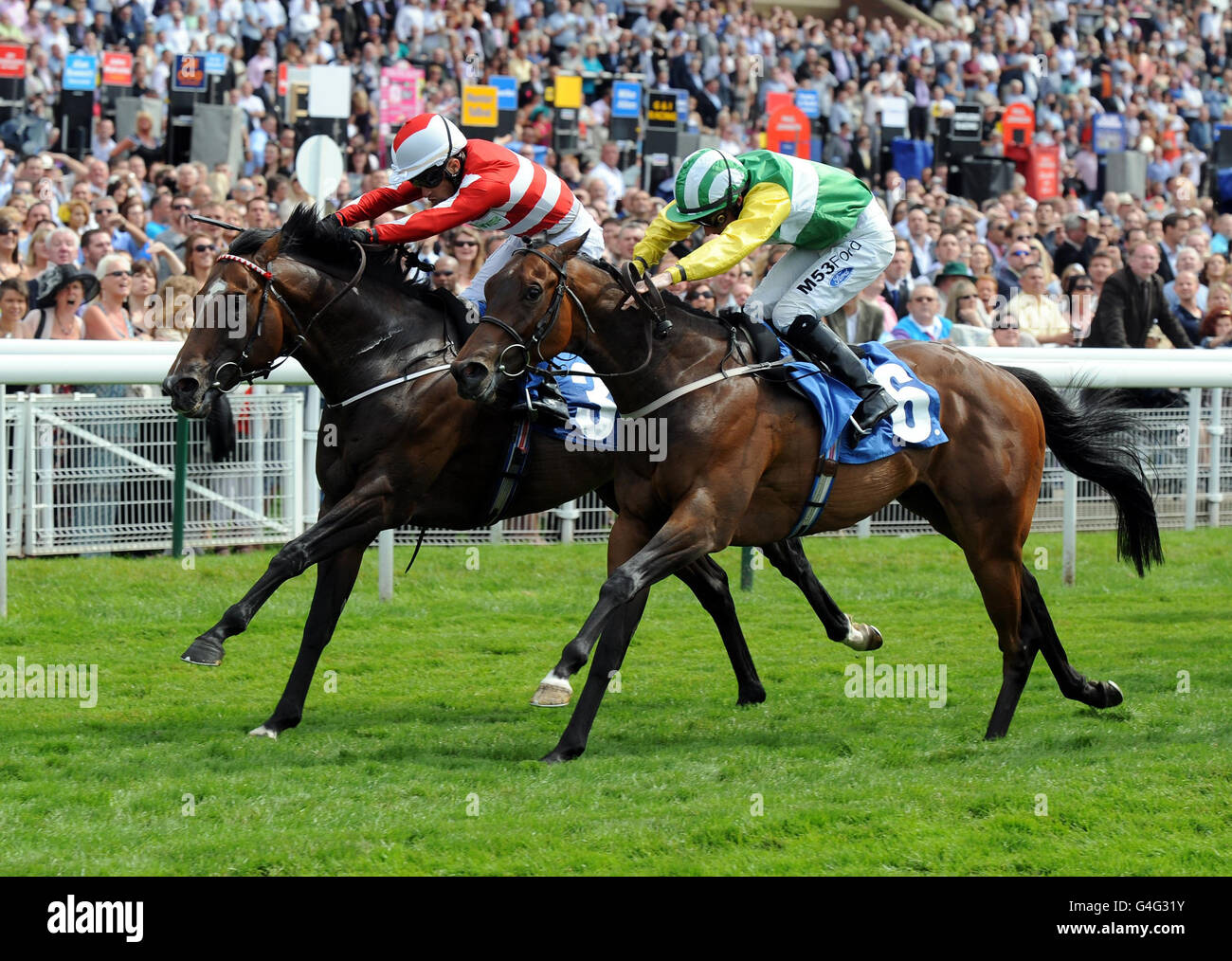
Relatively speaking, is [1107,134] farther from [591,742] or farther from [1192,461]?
[591,742]

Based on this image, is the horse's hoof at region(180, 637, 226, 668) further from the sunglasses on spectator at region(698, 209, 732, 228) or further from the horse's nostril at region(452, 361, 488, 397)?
the sunglasses on spectator at region(698, 209, 732, 228)

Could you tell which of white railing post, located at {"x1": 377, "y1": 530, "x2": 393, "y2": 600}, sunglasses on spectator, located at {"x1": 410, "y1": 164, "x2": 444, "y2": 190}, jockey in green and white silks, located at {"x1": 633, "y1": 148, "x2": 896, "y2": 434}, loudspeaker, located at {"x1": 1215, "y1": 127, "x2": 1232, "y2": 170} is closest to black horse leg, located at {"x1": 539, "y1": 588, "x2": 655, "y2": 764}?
jockey in green and white silks, located at {"x1": 633, "y1": 148, "x2": 896, "y2": 434}

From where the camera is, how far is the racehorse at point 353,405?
5.83 meters

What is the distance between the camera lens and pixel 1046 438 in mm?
6723

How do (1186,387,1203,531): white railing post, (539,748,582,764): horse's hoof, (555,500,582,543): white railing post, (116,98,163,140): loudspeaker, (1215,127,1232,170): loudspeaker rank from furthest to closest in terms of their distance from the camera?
(1215,127,1232,170): loudspeaker < (116,98,163,140): loudspeaker < (1186,387,1203,531): white railing post < (555,500,582,543): white railing post < (539,748,582,764): horse's hoof

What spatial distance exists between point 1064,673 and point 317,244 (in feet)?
10.3

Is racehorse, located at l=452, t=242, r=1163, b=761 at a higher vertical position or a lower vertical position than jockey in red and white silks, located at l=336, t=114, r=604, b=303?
lower

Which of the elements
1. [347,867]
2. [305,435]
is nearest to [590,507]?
[305,435]

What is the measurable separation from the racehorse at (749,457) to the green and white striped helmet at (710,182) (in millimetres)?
355

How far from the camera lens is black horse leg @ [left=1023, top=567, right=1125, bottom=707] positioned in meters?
6.20

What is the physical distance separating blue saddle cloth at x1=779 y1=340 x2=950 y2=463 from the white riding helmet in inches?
56.4

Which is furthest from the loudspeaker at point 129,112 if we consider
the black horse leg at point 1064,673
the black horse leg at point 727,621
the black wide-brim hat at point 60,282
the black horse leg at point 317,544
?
the black horse leg at point 1064,673

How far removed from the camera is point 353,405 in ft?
19.9

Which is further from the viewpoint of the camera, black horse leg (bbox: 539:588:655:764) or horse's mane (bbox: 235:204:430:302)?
horse's mane (bbox: 235:204:430:302)
